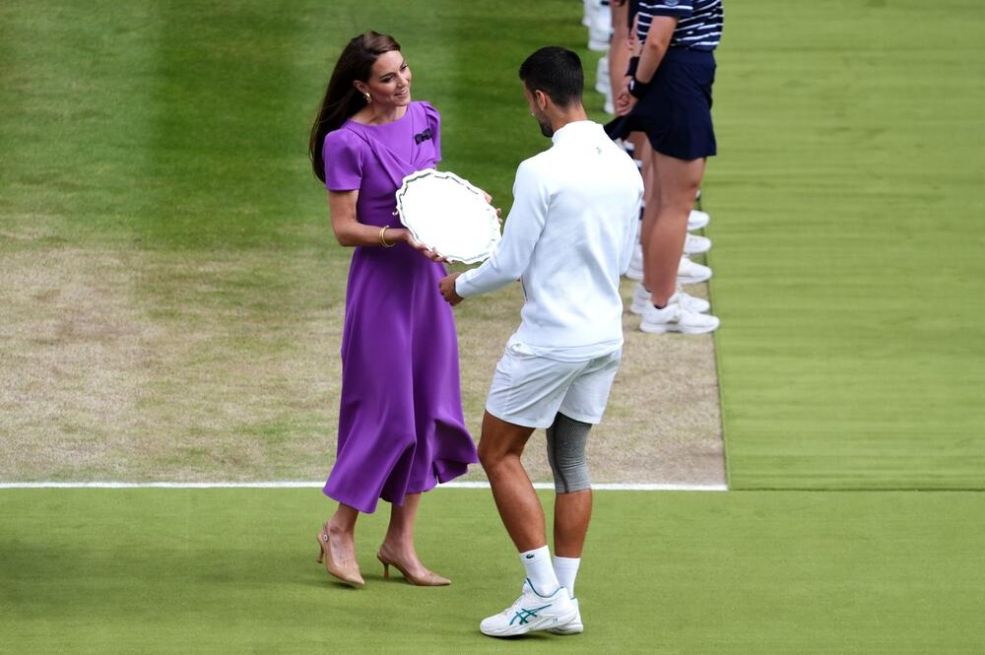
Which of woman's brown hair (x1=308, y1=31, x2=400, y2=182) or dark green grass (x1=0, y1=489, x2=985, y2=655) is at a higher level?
woman's brown hair (x1=308, y1=31, x2=400, y2=182)

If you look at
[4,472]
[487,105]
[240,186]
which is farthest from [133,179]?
[4,472]

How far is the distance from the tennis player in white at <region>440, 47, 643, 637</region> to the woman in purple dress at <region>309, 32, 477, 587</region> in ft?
1.43

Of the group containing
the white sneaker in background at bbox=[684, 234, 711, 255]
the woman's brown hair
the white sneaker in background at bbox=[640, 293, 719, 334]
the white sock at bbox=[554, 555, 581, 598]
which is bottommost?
the white sneaker in background at bbox=[640, 293, 719, 334]

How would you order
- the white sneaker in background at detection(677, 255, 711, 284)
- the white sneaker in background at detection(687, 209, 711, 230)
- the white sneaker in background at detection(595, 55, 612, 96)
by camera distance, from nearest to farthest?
1. the white sneaker in background at detection(677, 255, 711, 284)
2. the white sneaker in background at detection(687, 209, 711, 230)
3. the white sneaker in background at detection(595, 55, 612, 96)

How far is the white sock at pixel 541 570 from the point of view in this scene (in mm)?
6180

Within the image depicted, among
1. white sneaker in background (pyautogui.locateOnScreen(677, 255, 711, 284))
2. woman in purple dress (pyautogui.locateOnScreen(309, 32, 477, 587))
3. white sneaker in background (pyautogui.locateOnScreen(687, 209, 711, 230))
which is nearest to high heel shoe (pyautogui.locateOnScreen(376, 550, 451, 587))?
woman in purple dress (pyautogui.locateOnScreen(309, 32, 477, 587))

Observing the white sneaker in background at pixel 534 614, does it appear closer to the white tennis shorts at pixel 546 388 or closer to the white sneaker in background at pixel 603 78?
the white tennis shorts at pixel 546 388

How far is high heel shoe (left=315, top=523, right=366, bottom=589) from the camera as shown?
668cm

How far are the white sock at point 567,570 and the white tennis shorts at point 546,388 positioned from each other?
0.49 metres

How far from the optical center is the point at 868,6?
14.6 meters

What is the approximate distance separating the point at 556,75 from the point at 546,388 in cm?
103

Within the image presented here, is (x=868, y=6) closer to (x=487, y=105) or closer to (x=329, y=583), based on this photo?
(x=487, y=105)

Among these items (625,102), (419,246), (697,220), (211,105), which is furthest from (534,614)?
(211,105)

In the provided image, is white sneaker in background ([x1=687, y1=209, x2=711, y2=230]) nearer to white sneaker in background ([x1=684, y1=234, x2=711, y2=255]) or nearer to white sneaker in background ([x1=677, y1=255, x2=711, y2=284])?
white sneaker in background ([x1=684, y1=234, x2=711, y2=255])
